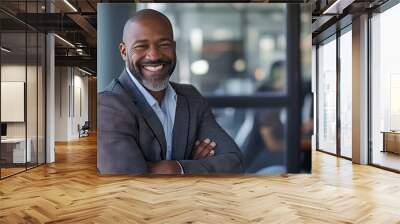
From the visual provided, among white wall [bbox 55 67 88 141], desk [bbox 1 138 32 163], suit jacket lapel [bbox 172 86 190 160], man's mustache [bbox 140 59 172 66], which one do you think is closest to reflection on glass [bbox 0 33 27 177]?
desk [bbox 1 138 32 163]

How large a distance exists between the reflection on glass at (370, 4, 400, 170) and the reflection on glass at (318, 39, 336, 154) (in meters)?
2.15

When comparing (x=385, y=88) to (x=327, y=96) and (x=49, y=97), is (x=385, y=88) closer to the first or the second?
(x=327, y=96)

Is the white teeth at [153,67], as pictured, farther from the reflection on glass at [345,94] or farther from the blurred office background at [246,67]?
the reflection on glass at [345,94]

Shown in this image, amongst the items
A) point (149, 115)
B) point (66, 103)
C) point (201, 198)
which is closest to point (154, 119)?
point (149, 115)

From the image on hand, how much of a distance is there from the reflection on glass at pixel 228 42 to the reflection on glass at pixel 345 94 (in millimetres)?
3686

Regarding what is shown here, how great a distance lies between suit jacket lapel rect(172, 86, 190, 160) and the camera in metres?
6.30

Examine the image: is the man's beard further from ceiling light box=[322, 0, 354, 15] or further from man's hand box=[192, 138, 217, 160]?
ceiling light box=[322, 0, 354, 15]

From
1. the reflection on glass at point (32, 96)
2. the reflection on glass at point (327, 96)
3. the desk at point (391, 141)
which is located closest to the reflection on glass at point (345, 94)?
the reflection on glass at point (327, 96)

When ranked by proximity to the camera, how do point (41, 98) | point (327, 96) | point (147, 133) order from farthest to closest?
point (327, 96) < point (41, 98) < point (147, 133)

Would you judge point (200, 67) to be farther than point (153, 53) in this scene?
Yes

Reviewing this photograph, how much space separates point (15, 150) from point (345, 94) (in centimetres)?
743

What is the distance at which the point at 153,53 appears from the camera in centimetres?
629

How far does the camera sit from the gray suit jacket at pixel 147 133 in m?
6.21

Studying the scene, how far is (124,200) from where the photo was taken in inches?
198
